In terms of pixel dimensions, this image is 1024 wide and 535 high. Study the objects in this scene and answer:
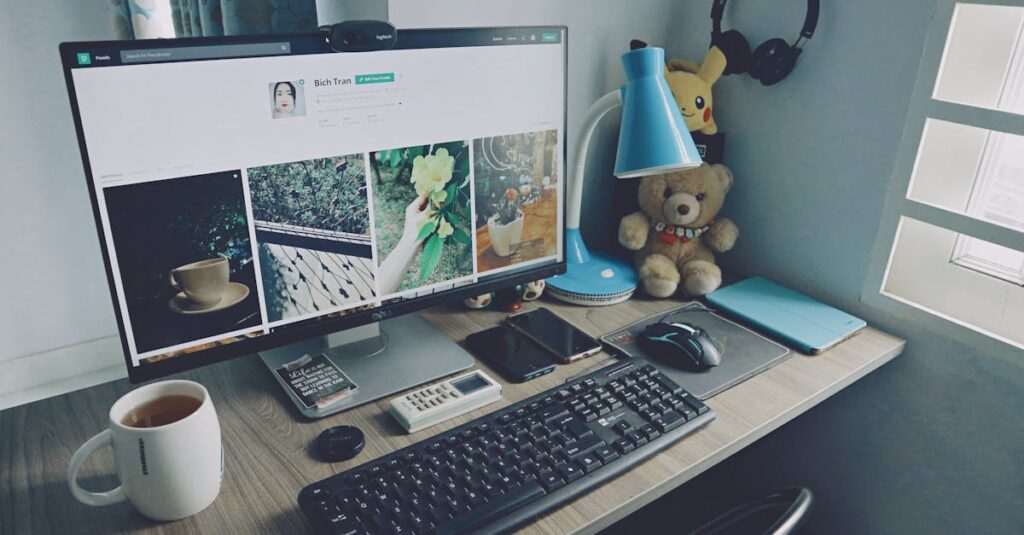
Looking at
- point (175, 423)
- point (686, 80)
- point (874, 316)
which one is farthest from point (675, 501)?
point (175, 423)

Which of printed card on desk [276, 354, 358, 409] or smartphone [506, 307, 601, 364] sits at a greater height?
smartphone [506, 307, 601, 364]

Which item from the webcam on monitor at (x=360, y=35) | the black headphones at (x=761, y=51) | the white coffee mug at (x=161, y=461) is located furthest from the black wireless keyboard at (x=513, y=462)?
the black headphones at (x=761, y=51)

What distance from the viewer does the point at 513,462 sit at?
77 cm

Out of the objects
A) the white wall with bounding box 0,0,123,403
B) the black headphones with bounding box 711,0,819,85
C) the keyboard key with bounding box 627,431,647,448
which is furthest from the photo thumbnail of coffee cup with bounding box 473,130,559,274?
the white wall with bounding box 0,0,123,403

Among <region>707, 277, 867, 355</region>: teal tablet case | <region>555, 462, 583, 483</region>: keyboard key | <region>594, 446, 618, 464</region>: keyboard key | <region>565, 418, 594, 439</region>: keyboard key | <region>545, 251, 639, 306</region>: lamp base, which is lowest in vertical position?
<region>555, 462, 583, 483</region>: keyboard key

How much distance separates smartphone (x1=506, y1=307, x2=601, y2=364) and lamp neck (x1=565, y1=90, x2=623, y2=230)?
163mm

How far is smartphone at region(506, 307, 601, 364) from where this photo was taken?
102 centimetres

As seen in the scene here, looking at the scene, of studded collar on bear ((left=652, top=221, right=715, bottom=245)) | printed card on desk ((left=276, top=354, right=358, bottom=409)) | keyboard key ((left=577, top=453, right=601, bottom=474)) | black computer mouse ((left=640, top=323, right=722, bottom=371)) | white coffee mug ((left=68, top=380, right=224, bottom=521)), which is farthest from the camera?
studded collar on bear ((left=652, top=221, right=715, bottom=245))

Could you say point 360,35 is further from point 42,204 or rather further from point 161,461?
point 42,204

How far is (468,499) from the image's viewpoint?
71cm

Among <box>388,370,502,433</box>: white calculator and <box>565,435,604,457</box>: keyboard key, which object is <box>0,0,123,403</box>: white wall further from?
<box>565,435,604,457</box>: keyboard key

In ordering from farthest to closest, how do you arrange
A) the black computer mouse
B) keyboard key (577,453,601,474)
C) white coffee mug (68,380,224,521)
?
the black computer mouse, keyboard key (577,453,601,474), white coffee mug (68,380,224,521)

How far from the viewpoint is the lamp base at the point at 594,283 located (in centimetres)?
117

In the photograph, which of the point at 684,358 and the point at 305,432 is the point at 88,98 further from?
the point at 684,358
